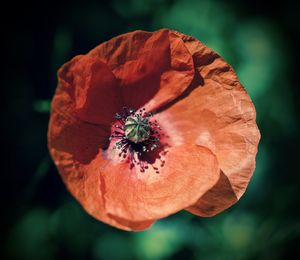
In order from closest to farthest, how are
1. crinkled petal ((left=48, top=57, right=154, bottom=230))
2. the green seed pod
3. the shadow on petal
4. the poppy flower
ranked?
crinkled petal ((left=48, top=57, right=154, bottom=230))
the poppy flower
the shadow on petal
the green seed pod

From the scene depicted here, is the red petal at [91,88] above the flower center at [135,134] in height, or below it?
above

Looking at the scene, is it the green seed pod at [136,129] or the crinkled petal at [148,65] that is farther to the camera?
the green seed pod at [136,129]

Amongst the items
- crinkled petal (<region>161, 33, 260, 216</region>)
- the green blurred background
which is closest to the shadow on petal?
crinkled petal (<region>161, 33, 260, 216</region>)

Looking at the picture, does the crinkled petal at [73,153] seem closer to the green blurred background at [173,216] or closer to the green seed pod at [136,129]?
the green seed pod at [136,129]

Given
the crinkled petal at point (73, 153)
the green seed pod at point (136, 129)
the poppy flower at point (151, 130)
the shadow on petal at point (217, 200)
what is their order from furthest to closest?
the green seed pod at point (136, 129)
the shadow on petal at point (217, 200)
the poppy flower at point (151, 130)
the crinkled petal at point (73, 153)

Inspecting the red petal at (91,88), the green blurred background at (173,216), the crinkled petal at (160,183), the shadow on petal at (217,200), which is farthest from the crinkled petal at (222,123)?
the green blurred background at (173,216)

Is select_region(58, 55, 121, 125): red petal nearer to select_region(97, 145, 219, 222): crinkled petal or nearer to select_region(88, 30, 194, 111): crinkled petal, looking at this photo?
select_region(88, 30, 194, 111): crinkled petal
